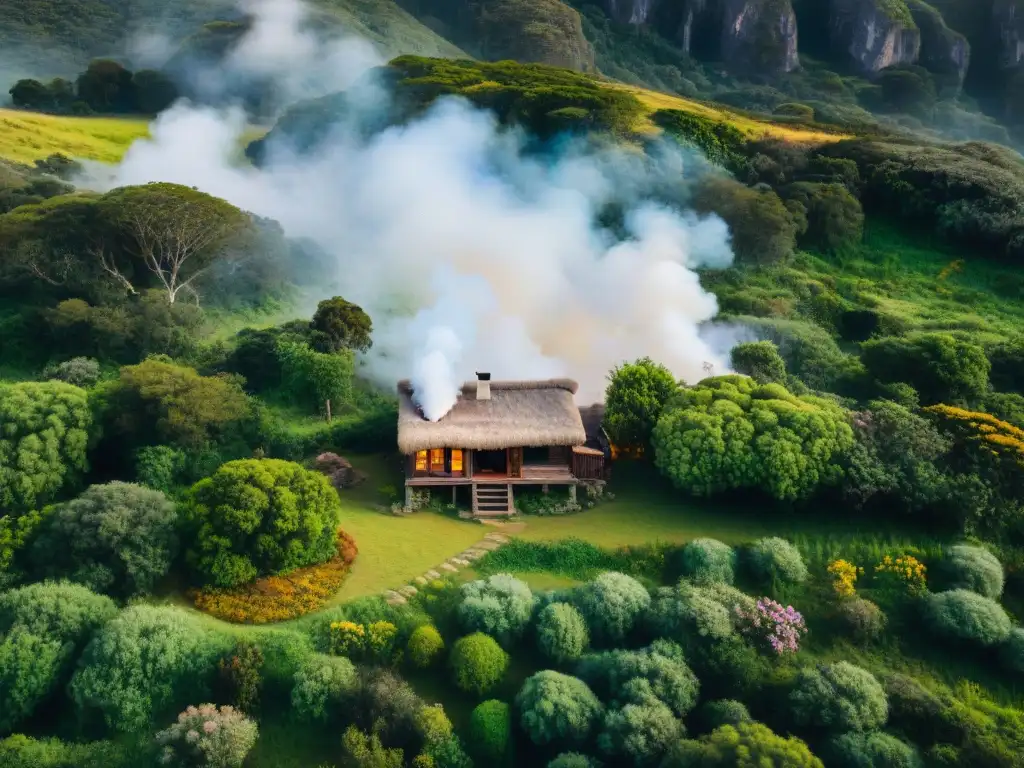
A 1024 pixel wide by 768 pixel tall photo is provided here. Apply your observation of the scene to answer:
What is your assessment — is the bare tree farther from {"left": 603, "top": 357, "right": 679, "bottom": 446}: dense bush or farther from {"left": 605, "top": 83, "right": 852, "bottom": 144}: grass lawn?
{"left": 605, "top": 83, "right": 852, "bottom": 144}: grass lawn

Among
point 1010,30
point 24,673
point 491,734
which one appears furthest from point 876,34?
point 24,673

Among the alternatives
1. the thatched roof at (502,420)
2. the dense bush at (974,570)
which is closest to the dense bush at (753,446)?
the thatched roof at (502,420)

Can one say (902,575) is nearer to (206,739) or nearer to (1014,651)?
(1014,651)

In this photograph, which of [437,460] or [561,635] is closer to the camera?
[561,635]

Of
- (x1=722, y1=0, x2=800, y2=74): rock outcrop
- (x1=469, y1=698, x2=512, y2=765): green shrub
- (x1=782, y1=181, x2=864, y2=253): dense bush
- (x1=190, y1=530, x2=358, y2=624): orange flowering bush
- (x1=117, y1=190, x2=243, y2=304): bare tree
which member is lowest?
(x1=469, y1=698, x2=512, y2=765): green shrub

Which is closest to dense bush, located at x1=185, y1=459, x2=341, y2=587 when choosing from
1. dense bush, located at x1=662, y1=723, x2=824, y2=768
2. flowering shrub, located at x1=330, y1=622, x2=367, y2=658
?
flowering shrub, located at x1=330, y1=622, x2=367, y2=658

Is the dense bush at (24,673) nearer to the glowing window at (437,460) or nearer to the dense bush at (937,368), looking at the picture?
the glowing window at (437,460)
